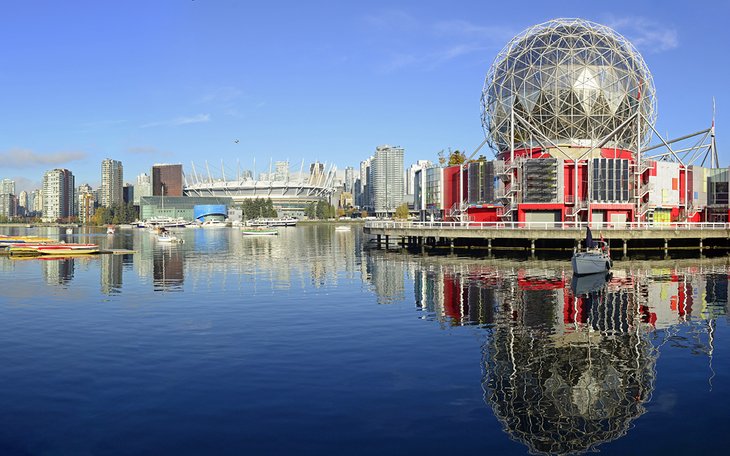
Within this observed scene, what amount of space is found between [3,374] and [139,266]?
4262 centimetres

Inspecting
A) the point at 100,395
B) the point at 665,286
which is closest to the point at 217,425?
the point at 100,395

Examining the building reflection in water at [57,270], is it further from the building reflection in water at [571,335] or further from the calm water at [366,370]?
the building reflection in water at [571,335]

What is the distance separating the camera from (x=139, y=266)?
61.5m

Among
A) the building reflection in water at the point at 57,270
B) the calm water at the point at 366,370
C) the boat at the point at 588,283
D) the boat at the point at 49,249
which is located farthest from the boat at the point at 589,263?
the boat at the point at 49,249

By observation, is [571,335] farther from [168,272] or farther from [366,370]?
[168,272]

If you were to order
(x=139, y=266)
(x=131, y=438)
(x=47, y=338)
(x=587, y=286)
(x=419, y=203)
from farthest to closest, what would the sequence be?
(x=419, y=203) < (x=139, y=266) < (x=587, y=286) < (x=47, y=338) < (x=131, y=438)

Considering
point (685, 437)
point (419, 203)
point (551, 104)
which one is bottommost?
point (685, 437)

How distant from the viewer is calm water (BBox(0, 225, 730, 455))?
14.6 metres

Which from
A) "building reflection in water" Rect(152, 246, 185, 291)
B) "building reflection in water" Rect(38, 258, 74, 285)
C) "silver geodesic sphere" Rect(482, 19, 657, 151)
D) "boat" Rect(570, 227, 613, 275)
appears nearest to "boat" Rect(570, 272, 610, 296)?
"boat" Rect(570, 227, 613, 275)

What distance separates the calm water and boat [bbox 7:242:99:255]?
37.6 m

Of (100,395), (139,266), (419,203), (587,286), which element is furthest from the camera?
(419,203)

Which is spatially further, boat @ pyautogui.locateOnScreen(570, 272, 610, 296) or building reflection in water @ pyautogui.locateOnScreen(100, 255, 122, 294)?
building reflection in water @ pyautogui.locateOnScreen(100, 255, 122, 294)

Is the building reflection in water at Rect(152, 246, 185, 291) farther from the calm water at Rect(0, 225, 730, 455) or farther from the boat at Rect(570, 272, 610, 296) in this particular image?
the boat at Rect(570, 272, 610, 296)

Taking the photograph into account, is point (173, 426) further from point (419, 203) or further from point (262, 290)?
point (419, 203)
